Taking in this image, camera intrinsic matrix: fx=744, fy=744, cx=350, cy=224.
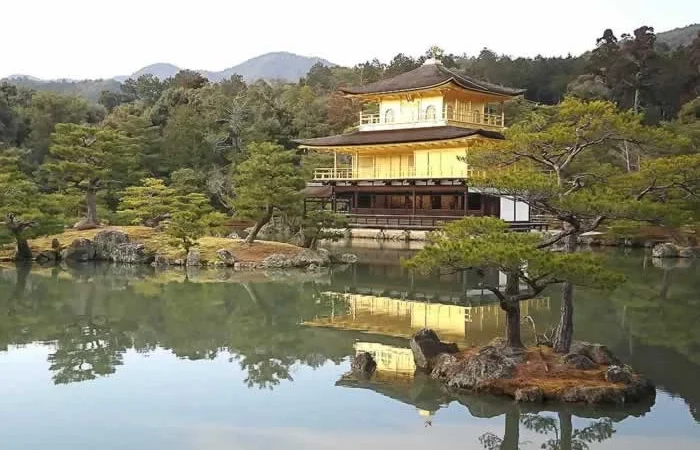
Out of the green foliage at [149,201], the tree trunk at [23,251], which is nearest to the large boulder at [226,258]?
the green foliage at [149,201]

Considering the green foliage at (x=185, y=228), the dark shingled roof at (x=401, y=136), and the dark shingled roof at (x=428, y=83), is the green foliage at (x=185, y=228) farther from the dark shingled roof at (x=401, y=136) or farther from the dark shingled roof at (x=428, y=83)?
the dark shingled roof at (x=428, y=83)

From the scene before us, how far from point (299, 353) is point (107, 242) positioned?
13164 mm

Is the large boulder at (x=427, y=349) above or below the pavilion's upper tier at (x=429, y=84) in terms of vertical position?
below

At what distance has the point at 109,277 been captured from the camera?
60.3 feet

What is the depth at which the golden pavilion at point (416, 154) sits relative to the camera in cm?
2788

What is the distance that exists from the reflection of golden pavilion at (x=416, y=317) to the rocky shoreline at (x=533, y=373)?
67.1 inches

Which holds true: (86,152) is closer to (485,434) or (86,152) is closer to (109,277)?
(109,277)

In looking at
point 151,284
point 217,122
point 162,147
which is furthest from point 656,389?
point 217,122

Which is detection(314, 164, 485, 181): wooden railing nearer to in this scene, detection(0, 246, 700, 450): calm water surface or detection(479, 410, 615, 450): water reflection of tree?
detection(0, 246, 700, 450): calm water surface

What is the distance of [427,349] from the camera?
9156mm

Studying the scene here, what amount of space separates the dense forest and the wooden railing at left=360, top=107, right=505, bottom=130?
387 centimetres

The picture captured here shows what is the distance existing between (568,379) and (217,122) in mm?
35464

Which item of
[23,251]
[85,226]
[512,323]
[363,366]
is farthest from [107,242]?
[512,323]

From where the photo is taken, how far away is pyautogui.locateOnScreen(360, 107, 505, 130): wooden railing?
2938 centimetres
